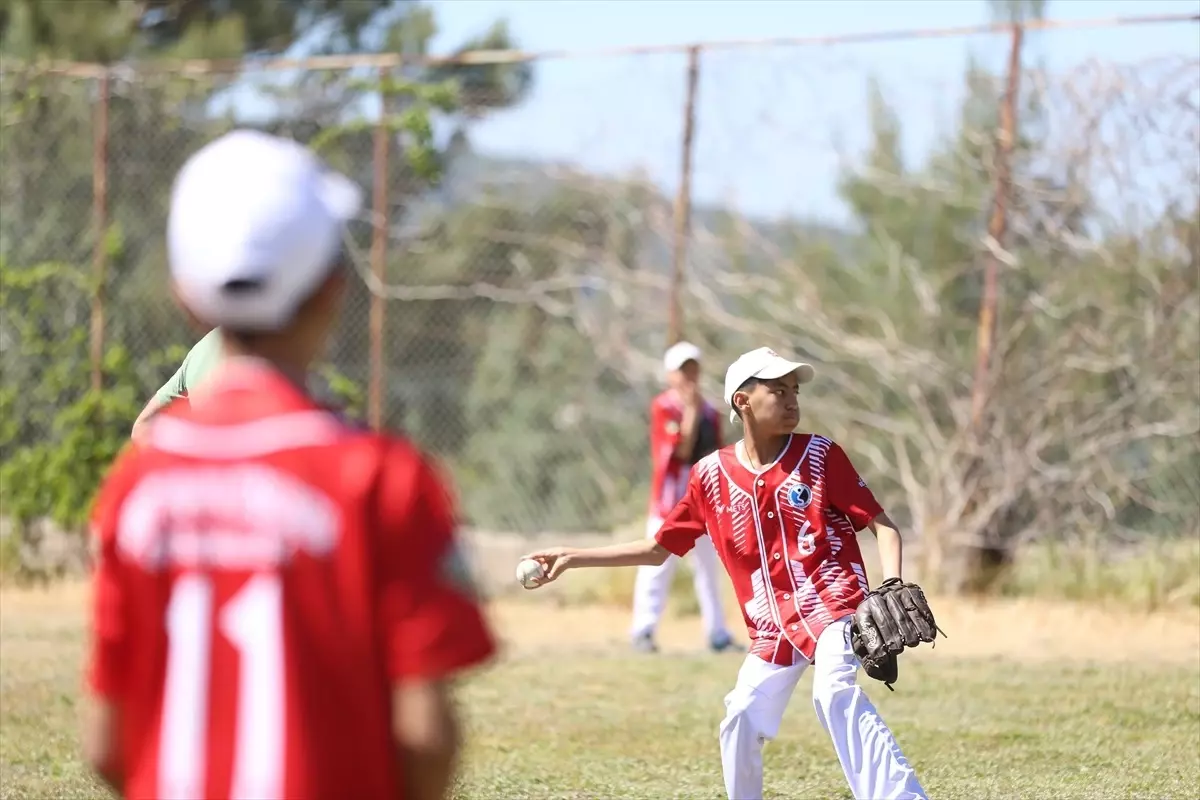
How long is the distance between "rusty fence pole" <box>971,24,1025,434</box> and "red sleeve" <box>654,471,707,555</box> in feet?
24.0

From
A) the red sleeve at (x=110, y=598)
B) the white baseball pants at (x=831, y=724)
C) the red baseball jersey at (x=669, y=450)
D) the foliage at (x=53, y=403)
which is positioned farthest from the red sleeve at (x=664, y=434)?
the red sleeve at (x=110, y=598)

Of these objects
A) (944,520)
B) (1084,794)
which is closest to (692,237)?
(944,520)

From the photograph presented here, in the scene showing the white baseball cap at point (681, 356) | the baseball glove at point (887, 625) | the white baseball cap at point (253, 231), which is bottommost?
the baseball glove at point (887, 625)

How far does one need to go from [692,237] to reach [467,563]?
11904 millimetres

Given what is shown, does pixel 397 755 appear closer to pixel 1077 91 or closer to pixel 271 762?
pixel 271 762

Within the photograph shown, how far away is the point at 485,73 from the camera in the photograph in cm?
1716

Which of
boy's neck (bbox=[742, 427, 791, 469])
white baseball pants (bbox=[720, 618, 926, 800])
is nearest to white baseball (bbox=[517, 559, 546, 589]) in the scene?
white baseball pants (bbox=[720, 618, 926, 800])

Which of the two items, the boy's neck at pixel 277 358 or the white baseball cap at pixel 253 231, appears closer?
the white baseball cap at pixel 253 231

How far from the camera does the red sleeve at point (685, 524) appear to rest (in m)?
5.84

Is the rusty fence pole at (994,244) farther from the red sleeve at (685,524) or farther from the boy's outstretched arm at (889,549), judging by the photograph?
the boy's outstretched arm at (889,549)

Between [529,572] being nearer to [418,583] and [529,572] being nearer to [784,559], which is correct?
[784,559]

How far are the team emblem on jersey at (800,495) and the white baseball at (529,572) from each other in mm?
1037

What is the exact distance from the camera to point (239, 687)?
2.21 m

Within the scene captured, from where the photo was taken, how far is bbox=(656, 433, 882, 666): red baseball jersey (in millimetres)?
5676
